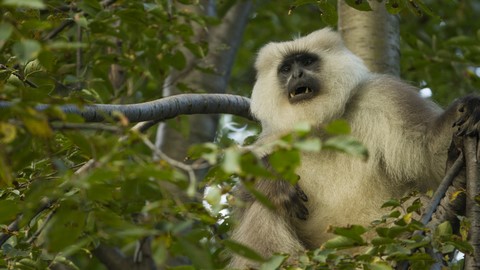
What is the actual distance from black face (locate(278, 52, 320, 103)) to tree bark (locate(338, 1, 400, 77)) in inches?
29.2

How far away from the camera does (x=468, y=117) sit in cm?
516

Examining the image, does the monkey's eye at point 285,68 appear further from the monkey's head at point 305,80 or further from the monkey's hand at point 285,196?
the monkey's hand at point 285,196

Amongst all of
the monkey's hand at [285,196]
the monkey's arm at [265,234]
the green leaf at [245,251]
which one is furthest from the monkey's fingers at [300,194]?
the green leaf at [245,251]

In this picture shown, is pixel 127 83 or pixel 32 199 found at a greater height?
pixel 32 199

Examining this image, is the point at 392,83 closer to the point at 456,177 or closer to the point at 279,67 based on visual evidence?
the point at 279,67

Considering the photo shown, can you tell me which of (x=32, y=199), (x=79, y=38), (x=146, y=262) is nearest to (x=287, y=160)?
(x=32, y=199)

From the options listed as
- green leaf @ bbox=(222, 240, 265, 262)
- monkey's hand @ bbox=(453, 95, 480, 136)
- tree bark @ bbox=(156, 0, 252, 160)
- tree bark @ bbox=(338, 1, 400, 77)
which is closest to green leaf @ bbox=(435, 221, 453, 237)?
monkey's hand @ bbox=(453, 95, 480, 136)

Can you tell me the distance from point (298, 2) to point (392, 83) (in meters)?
1.59

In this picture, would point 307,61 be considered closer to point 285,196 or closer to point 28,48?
point 285,196

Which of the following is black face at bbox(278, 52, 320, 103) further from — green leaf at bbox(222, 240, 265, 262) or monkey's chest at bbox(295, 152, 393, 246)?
green leaf at bbox(222, 240, 265, 262)

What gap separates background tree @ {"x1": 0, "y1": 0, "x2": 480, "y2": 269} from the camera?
285 centimetres

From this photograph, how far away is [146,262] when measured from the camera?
502cm

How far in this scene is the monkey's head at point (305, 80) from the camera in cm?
636

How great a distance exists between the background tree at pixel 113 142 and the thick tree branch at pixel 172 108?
25cm
